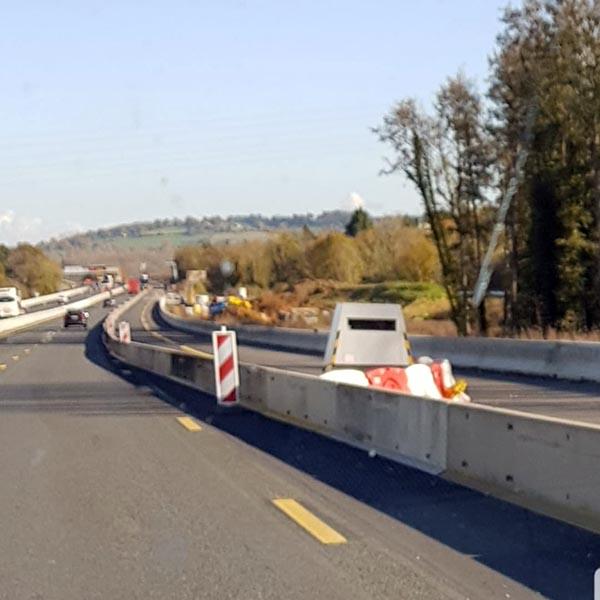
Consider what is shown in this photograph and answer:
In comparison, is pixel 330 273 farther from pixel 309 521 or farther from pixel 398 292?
pixel 309 521

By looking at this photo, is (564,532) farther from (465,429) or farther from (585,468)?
(465,429)

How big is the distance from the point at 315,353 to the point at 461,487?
34.3 metres

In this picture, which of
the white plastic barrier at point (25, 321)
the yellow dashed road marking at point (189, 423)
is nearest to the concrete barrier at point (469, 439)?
the yellow dashed road marking at point (189, 423)

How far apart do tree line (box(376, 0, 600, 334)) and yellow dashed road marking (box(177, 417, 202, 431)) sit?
28652mm

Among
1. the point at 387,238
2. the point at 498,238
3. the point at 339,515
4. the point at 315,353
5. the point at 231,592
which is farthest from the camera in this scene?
the point at 387,238

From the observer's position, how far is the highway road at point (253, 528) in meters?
7.51

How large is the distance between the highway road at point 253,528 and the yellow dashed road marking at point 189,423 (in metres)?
0.74

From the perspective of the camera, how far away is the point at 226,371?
19734 mm

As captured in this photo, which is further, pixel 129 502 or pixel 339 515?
pixel 129 502

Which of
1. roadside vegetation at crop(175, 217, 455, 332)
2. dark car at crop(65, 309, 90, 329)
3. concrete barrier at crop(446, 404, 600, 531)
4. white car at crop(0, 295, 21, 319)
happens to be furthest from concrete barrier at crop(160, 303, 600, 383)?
white car at crop(0, 295, 21, 319)

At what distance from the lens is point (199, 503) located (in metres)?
10.5

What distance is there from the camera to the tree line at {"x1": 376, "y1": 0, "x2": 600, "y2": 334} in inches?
1711

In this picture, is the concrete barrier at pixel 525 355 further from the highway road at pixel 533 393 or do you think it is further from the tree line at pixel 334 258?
the tree line at pixel 334 258

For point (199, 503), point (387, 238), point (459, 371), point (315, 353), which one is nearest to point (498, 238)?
point (315, 353)
